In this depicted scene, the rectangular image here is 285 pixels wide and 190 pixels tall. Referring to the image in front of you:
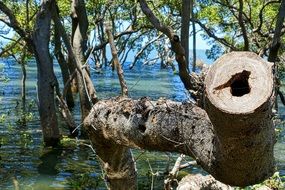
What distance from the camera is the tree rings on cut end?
107 inches

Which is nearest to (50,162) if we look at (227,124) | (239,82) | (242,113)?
(239,82)

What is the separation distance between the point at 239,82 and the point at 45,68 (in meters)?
10.1

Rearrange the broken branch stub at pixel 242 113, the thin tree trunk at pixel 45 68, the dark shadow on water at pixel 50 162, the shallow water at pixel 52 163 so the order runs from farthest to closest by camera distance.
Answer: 1. the thin tree trunk at pixel 45 68
2. the dark shadow on water at pixel 50 162
3. the shallow water at pixel 52 163
4. the broken branch stub at pixel 242 113

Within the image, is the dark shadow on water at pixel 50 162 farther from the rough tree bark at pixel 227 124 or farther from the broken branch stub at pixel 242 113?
the broken branch stub at pixel 242 113

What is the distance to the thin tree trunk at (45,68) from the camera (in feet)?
41.0

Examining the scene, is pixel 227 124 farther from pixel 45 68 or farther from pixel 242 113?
pixel 45 68

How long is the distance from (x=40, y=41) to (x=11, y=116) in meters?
7.14

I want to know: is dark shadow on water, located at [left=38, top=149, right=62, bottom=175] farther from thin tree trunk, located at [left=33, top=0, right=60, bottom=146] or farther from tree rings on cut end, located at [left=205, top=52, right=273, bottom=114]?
tree rings on cut end, located at [left=205, top=52, right=273, bottom=114]

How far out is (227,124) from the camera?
278cm

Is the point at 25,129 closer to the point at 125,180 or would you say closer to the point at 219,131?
the point at 125,180

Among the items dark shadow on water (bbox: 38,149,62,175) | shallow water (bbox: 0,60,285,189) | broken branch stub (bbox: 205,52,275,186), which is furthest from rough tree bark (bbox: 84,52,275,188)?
dark shadow on water (bbox: 38,149,62,175)

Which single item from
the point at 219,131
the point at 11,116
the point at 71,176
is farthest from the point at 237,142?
the point at 11,116

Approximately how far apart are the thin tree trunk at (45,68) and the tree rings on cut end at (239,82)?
9.99 metres

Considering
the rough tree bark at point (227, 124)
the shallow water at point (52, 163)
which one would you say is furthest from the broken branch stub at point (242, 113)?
A: the shallow water at point (52, 163)
